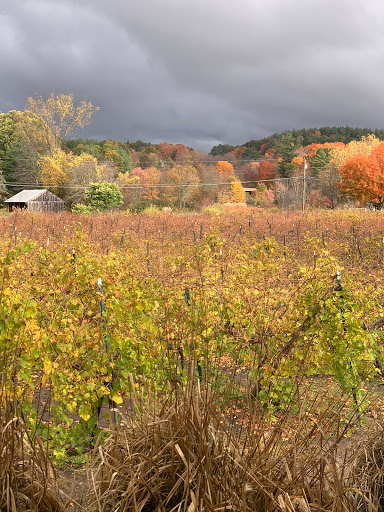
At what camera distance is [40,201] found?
4241 centimetres

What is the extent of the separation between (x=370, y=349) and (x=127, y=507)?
3.53 meters

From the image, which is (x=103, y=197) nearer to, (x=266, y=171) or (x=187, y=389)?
(x=187, y=389)

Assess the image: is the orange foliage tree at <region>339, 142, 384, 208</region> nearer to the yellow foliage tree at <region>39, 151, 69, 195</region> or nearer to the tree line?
the tree line

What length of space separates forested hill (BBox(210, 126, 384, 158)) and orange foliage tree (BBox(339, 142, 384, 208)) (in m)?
43.6

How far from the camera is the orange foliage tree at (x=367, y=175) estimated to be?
122 feet

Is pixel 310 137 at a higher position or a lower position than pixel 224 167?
higher

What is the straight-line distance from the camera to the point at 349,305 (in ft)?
15.0

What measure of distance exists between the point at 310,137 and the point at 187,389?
90.5m

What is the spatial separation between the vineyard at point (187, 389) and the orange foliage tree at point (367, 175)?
3287 cm

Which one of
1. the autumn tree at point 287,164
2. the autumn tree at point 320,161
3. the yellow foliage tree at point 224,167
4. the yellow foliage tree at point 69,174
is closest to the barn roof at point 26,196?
the yellow foliage tree at point 69,174

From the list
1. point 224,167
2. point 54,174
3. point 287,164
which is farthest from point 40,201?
point 224,167

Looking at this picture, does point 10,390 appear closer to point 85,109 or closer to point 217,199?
point 85,109

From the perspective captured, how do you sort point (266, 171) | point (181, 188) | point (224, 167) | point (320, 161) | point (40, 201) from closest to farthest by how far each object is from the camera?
point (40, 201)
point (181, 188)
point (320, 161)
point (266, 171)
point (224, 167)

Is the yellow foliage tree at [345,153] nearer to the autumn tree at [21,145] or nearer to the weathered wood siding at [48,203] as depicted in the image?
the weathered wood siding at [48,203]
